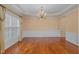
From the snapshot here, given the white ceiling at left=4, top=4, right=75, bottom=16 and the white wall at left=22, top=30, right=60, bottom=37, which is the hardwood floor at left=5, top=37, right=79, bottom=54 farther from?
the white wall at left=22, top=30, right=60, bottom=37

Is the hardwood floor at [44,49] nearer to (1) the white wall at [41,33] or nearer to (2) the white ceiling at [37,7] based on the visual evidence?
(2) the white ceiling at [37,7]

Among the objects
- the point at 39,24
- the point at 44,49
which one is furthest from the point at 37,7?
the point at 44,49

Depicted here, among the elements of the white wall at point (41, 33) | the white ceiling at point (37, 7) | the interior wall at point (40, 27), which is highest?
the white ceiling at point (37, 7)

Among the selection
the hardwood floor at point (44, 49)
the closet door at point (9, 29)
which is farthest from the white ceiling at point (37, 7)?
the hardwood floor at point (44, 49)

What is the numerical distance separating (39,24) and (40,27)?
0.25 metres

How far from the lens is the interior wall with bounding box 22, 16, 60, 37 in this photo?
29.6 feet

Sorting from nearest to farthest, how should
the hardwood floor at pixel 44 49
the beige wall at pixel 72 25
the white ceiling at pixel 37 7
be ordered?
the hardwood floor at pixel 44 49
the white ceiling at pixel 37 7
the beige wall at pixel 72 25

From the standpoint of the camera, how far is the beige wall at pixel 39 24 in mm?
8992

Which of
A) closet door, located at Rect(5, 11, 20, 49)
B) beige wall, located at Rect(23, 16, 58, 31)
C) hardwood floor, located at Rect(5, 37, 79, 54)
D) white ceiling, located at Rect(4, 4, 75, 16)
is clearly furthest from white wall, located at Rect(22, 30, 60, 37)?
closet door, located at Rect(5, 11, 20, 49)

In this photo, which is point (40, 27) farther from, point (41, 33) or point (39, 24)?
point (41, 33)

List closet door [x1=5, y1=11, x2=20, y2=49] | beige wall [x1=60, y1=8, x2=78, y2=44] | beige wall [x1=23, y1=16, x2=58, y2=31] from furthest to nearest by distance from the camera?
beige wall [x1=23, y1=16, x2=58, y2=31] → beige wall [x1=60, y1=8, x2=78, y2=44] → closet door [x1=5, y1=11, x2=20, y2=49]

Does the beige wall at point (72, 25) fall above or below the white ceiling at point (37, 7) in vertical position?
below

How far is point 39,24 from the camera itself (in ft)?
30.2

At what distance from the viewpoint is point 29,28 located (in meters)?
9.49
